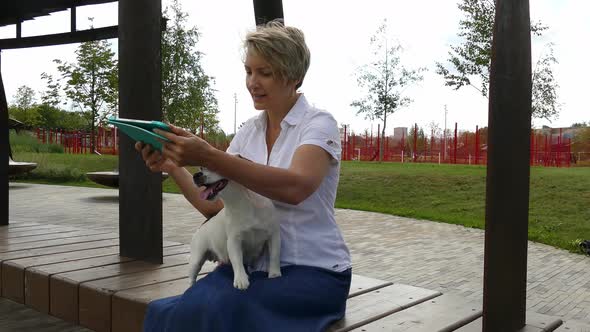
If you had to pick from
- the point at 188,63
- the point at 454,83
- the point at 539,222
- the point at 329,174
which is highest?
the point at 188,63

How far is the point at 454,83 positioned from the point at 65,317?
16.1 m

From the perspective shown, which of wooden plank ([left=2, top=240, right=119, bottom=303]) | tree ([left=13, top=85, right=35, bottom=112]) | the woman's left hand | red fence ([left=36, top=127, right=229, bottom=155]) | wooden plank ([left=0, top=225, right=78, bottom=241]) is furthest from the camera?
tree ([left=13, top=85, right=35, bottom=112])

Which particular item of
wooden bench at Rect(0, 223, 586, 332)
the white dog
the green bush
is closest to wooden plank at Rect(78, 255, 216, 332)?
wooden bench at Rect(0, 223, 586, 332)

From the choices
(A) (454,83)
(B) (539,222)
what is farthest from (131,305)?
(A) (454,83)

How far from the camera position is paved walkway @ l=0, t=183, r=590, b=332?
506 cm

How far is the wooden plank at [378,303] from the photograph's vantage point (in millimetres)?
2088

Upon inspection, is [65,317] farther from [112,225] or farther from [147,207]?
[112,225]

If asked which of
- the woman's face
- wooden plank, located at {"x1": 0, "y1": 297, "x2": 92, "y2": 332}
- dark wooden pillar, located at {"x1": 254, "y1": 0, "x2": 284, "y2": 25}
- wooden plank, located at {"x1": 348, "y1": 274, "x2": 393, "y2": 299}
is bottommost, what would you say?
wooden plank, located at {"x1": 0, "y1": 297, "x2": 92, "y2": 332}

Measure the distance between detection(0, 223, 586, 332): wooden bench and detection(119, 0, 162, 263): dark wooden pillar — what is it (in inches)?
6.4

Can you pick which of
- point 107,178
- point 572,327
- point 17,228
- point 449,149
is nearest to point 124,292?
point 572,327

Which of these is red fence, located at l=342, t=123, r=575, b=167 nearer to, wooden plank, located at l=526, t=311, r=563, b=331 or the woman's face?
wooden plank, located at l=526, t=311, r=563, b=331

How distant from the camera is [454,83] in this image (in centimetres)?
1752

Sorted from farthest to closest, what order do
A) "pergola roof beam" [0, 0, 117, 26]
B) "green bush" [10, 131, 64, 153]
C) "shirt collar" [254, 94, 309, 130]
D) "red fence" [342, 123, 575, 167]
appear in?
"green bush" [10, 131, 64, 153] < "red fence" [342, 123, 575, 167] < "pergola roof beam" [0, 0, 117, 26] < "shirt collar" [254, 94, 309, 130]

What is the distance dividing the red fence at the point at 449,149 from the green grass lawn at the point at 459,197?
6.58 metres
